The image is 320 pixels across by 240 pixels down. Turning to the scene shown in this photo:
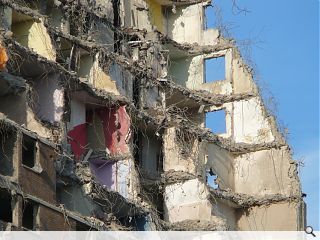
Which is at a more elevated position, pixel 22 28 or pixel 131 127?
pixel 22 28

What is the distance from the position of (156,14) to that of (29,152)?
20.6 meters

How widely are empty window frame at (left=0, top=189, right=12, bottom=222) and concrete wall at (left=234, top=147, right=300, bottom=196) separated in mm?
17608

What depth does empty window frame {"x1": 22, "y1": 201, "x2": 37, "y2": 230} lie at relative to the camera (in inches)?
1563

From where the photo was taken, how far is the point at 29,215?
4009 centimetres

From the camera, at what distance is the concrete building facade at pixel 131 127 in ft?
137

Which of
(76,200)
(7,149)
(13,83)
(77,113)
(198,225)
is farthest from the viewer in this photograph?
(198,225)

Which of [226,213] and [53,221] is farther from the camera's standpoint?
[226,213]

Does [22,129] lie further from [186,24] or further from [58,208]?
[186,24]

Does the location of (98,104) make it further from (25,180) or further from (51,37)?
(25,180)

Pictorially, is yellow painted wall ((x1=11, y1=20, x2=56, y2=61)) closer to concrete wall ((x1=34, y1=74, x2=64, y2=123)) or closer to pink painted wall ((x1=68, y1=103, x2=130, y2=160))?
concrete wall ((x1=34, y1=74, x2=64, y2=123))

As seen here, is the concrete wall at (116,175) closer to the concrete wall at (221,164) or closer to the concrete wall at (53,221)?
the concrete wall at (53,221)

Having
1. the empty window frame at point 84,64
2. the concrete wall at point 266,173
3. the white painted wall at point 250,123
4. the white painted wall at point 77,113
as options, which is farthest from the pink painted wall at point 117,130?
the white painted wall at point 250,123

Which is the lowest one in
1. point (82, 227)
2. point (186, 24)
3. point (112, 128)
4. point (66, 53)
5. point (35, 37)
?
point (82, 227)

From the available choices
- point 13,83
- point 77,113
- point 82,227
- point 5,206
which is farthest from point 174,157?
point 5,206
